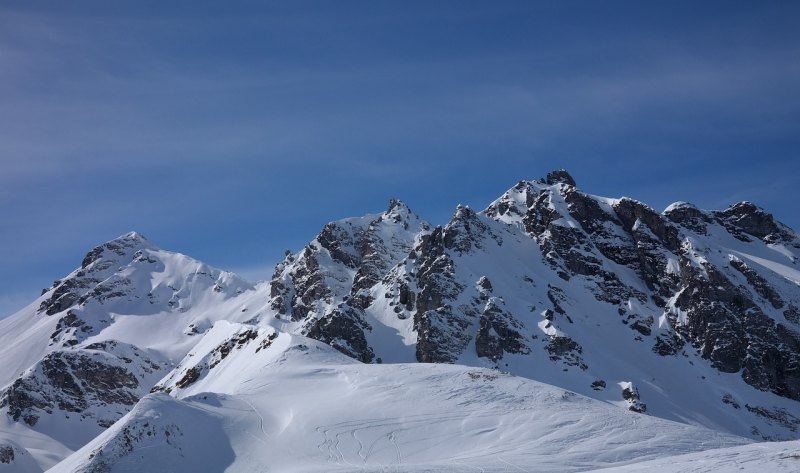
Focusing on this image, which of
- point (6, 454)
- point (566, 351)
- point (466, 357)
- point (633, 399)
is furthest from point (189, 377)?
point (633, 399)

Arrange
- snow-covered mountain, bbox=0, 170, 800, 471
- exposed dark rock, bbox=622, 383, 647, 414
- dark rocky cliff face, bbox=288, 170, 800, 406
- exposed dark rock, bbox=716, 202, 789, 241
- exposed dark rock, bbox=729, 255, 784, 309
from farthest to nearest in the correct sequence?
exposed dark rock, bbox=716, 202, 789, 241, exposed dark rock, bbox=729, 255, 784, 309, dark rocky cliff face, bbox=288, 170, 800, 406, exposed dark rock, bbox=622, 383, 647, 414, snow-covered mountain, bbox=0, 170, 800, 471

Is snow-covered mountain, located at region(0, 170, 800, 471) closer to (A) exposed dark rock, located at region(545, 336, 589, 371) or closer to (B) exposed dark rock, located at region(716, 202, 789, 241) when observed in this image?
(A) exposed dark rock, located at region(545, 336, 589, 371)

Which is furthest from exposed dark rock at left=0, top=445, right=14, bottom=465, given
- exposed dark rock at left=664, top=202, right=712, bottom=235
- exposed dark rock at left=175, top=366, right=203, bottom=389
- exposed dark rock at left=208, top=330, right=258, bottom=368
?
exposed dark rock at left=664, top=202, right=712, bottom=235

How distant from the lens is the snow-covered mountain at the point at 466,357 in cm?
6047

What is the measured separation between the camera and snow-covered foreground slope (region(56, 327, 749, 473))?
56.1 metres

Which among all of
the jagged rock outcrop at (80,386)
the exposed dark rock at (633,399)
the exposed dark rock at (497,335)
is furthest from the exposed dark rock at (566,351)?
the jagged rock outcrop at (80,386)

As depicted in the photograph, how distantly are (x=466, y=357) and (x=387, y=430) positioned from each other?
66545 mm

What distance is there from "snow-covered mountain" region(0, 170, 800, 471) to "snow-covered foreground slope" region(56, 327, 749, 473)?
0.81 ft

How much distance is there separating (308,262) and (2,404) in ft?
232

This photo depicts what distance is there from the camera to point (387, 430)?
2462 inches

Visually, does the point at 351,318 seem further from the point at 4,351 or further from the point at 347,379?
the point at 4,351

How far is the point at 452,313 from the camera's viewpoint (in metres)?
135

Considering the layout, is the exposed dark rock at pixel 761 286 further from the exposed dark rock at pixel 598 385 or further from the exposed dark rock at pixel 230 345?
the exposed dark rock at pixel 230 345

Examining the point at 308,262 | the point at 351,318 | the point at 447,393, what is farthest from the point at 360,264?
the point at 447,393
